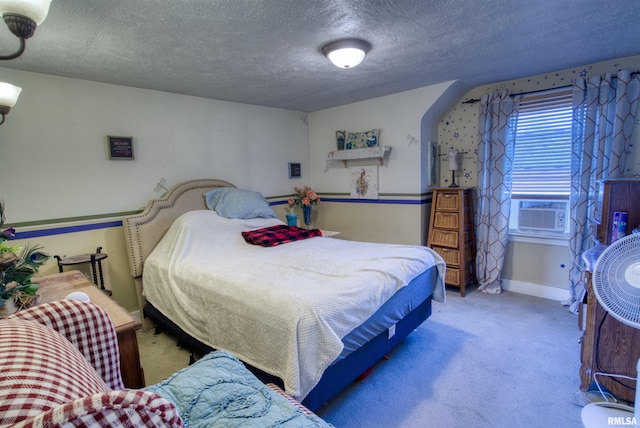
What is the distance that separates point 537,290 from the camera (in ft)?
10.5

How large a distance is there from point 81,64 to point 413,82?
2780 mm

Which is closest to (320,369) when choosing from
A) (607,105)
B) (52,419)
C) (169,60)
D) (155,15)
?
(52,419)

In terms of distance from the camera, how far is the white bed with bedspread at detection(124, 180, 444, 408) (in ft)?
4.97

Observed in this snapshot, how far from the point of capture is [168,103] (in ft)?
10.0

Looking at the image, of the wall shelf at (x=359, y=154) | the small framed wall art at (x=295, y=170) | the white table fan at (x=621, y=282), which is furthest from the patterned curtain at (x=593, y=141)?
the small framed wall art at (x=295, y=170)

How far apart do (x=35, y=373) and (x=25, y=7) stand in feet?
3.75

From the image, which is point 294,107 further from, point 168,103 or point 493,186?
point 493,186

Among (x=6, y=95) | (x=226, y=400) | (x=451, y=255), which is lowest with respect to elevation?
(x=451, y=255)

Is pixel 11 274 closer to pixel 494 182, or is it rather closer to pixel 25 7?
pixel 25 7

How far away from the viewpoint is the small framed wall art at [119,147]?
8.92ft

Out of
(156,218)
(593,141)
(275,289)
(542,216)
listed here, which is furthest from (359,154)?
(275,289)

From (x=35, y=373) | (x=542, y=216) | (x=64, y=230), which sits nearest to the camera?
(x=35, y=373)

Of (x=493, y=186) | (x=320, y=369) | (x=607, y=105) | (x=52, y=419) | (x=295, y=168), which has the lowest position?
(x=320, y=369)

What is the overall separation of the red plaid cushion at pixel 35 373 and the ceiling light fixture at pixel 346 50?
206 cm
